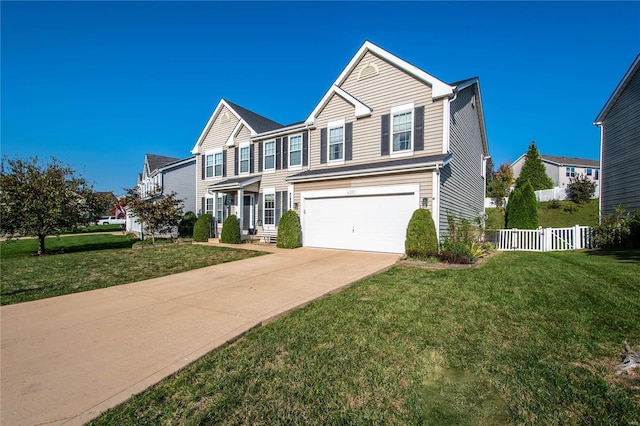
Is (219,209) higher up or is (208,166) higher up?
(208,166)

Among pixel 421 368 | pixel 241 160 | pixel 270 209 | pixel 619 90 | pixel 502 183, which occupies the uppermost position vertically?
pixel 619 90

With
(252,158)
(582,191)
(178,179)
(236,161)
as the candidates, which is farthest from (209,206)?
(582,191)

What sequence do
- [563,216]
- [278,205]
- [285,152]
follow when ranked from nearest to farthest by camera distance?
[285,152] < [278,205] < [563,216]

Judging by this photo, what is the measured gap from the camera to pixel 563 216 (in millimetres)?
24078

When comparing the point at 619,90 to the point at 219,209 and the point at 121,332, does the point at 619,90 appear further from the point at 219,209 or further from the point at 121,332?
the point at 219,209

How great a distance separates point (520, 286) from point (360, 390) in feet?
16.5

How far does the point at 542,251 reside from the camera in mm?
12250

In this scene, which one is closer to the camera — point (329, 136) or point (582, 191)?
point (329, 136)

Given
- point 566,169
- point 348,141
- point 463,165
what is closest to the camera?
point 348,141

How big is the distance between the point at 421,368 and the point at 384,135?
35.7 ft

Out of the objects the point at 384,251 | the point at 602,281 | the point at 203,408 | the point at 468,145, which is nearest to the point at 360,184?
the point at 384,251

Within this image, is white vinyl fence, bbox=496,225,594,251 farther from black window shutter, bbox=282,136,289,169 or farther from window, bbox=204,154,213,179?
window, bbox=204,154,213,179

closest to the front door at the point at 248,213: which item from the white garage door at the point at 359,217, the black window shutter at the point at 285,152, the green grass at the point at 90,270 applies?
the black window shutter at the point at 285,152

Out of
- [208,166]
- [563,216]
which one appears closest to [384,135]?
[208,166]
